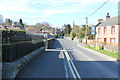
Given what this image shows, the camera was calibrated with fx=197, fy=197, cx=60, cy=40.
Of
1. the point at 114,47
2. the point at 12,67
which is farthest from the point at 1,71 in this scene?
the point at 114,47

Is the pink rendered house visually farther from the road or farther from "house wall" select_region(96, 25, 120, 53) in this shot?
the road

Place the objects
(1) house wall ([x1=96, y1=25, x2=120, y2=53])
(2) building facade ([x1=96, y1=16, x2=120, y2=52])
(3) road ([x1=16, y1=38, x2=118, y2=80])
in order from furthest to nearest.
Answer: (2) building facade ([x1=96, y1=16, x2=120, y2=52]), (1) house wall ([x1=96, y1=25, x2=120, y2=53]), (3) road ([x1=16, y1=38, x2=118, y2=80])

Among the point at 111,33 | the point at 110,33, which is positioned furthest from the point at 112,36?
the point at 110,33

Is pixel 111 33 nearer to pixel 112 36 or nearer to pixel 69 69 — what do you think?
pixel 112 36

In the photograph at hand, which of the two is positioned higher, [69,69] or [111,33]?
[111,33]

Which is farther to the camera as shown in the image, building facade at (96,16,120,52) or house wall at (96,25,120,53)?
building facade at (96,16,120,52)

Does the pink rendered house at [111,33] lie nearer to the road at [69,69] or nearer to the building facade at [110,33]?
the building facade at [110,33]

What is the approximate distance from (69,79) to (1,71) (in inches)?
123

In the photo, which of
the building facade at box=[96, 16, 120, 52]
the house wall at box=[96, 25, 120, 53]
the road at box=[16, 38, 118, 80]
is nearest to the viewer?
the road at box=[16, 38, 118, 80]

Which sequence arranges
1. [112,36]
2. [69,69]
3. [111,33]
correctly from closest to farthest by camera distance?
[69,69], [112,36], [111,33]

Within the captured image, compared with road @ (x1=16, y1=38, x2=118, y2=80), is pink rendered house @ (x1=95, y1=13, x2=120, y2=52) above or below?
above

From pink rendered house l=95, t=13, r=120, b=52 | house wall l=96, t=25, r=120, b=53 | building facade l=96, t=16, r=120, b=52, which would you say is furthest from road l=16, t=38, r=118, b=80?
pink rendered house l=95, t=13, r=120, b=52

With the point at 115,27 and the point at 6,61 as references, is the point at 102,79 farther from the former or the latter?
the point at 115,27

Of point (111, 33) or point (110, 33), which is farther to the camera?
point (110, 33)
